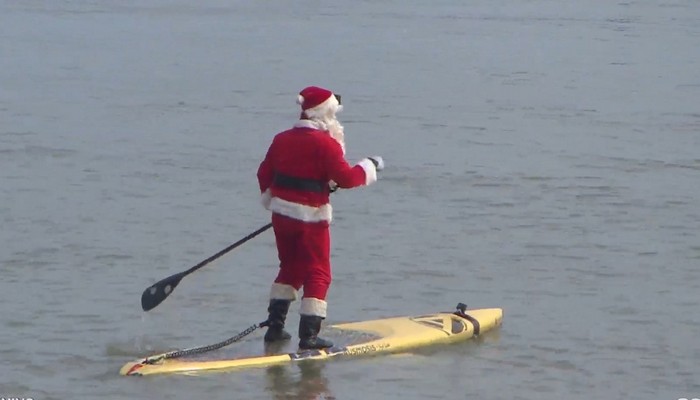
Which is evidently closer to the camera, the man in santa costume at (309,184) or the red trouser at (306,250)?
the man in santa costume at (309,184)

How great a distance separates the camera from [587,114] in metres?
20.0

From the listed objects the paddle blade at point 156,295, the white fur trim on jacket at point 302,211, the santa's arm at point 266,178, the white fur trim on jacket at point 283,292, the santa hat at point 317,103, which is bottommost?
the paddle blade at point 156,295

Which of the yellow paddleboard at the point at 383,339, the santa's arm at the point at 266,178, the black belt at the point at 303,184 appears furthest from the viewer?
the santa's arm at the point at 266,178

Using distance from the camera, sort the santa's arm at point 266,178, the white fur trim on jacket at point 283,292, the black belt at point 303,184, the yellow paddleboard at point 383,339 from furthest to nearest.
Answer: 1. the white fur trim on jacket at point 283,292
2. the santa's arm at point 266,178
3. the black belt at point 303,184
4. the yellow paddleboard at point 383,339

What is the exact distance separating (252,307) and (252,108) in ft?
35.4

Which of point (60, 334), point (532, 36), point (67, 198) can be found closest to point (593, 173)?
point (67, 198)

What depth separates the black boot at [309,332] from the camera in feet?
27.8

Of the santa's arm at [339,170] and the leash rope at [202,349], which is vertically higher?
the santa's arm at [339,170]

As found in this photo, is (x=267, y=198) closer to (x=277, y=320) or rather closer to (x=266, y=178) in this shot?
(x=266, y=178)

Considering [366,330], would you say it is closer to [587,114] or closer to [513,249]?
[513,249]

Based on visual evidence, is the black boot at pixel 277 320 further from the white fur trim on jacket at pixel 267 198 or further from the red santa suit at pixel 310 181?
the white fur trim on jacket at pixel 267 198

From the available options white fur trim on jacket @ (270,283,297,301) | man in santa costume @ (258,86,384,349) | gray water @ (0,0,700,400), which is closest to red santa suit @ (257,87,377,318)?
man in santa costume @ (258,86,384,349)

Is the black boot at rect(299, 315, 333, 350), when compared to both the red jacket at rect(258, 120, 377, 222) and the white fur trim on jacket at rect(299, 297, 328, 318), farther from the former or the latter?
the red jacket at rect(258, 120, 377, 222)

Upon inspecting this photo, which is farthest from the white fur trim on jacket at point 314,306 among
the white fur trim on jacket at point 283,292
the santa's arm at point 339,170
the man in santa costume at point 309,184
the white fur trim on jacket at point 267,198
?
the santa's arm at point 339,170
